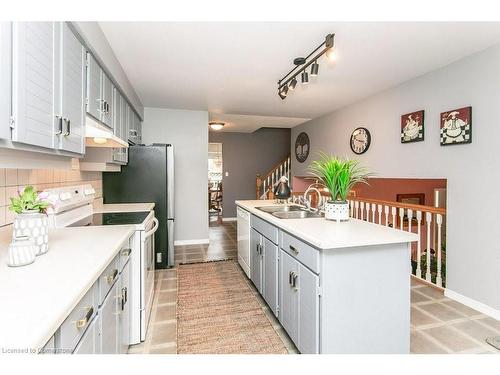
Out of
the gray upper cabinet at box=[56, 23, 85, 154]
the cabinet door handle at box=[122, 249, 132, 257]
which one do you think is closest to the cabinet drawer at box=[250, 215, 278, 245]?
the cabinet door handle at box=[122, 249, 132, 257]

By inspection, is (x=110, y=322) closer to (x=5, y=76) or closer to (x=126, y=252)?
(x=126, y=252)

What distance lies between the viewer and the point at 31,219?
1.21m

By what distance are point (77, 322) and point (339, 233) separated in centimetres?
143

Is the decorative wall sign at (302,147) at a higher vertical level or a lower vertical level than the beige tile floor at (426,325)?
higher

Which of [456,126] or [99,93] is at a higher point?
[99,93]

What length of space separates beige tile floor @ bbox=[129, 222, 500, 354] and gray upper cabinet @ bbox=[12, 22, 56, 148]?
1607 mm

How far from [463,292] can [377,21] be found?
2.61m

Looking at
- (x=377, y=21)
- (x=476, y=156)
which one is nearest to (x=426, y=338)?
(x=476, y=156)

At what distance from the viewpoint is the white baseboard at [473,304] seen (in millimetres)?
2381

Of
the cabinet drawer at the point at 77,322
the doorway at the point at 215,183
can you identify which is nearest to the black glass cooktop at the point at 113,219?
the cabinet drawer at the point at 77,322

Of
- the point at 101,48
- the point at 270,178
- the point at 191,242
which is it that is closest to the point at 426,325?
the point at 101,48

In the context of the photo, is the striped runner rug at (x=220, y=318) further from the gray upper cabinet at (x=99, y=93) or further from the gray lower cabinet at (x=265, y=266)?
the gray upper cabinet at (x=99, y=93)

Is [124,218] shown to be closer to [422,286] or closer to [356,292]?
[356,292]

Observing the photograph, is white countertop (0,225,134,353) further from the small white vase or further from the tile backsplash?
the tile backsplash
